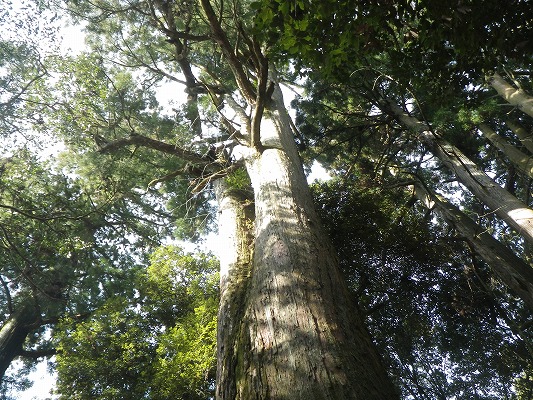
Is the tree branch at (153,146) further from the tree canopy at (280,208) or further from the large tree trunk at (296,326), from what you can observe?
the large tree trunk at (296,326)

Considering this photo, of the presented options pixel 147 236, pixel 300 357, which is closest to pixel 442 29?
pixel 300 357

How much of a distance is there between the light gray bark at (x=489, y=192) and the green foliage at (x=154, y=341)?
4.85 meters

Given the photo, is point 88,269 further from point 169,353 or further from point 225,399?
point 225,399

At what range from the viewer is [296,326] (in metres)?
1.83

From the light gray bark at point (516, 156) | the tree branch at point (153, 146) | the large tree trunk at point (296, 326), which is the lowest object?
the large tree trunk at point (296, 326)

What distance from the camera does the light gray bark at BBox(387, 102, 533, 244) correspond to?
4770 millimetres

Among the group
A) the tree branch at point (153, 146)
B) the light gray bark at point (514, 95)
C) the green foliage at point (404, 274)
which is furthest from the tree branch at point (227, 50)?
the light gray bark at point (514, 95)

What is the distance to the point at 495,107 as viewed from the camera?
7676mm

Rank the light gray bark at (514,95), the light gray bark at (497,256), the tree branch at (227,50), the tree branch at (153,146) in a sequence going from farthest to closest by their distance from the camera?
1. the light gray bark at (514,95)
2. the tree branch at (153,146)
3. the light gray bark at (497,256)
4. the tree branch at (227,50)

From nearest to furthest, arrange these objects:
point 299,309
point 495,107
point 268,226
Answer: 1. point 299,309
2. point 268,226
3. point 495,107

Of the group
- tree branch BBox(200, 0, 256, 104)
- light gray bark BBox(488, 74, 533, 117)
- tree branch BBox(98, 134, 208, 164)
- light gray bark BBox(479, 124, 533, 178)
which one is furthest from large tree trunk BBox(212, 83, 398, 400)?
light gray bark BBox(479, 124, 533, 178)

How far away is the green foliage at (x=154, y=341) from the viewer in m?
5.56

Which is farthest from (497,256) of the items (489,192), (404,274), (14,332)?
(14,332)

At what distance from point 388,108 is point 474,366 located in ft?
26.5
